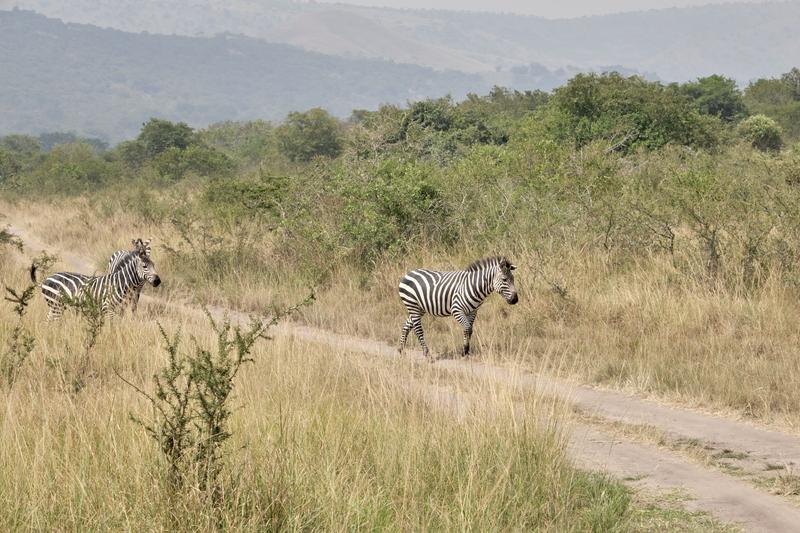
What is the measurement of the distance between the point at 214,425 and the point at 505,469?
1.64 meters

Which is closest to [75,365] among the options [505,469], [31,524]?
[31,524]

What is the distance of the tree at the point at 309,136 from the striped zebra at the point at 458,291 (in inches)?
2093

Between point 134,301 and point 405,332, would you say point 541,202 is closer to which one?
point 405,332

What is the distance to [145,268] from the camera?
12086 millimetres

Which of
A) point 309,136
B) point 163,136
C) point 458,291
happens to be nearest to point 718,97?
point 309,136

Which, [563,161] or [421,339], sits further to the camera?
Result: [563,161]

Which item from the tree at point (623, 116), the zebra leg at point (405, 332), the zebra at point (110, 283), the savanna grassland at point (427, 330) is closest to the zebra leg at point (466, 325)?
the savanna grassland at point (427, 330)

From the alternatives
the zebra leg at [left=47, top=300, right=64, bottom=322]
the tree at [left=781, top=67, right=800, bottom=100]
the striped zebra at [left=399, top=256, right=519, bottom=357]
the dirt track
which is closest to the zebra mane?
the striped zebra at [left=399, top=256, right=519, bottom=357]

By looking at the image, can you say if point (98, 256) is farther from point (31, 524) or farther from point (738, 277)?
point (31, 524)

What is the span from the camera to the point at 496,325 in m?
11.3

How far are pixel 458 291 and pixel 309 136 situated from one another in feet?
197

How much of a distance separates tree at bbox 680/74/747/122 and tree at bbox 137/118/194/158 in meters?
33.5

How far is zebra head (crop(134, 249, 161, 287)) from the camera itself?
39.4 ft

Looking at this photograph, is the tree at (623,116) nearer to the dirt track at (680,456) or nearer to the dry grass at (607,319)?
the dry grass at (607,319)
